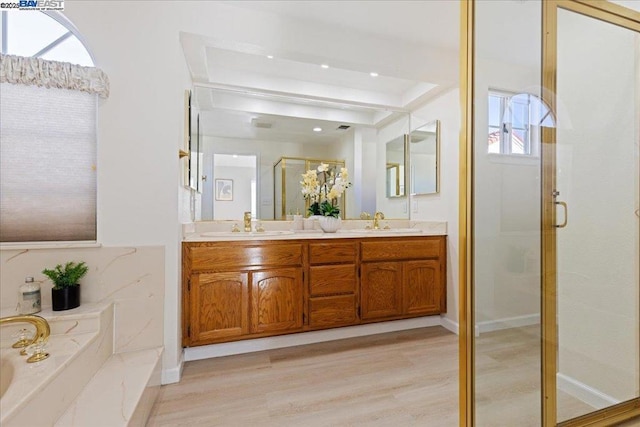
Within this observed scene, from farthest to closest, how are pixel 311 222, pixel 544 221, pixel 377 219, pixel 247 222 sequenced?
pixel 377 219 < pixel 311 222 < pixel 247 222 < pixel 544 221

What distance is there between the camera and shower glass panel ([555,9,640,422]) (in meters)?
1.66

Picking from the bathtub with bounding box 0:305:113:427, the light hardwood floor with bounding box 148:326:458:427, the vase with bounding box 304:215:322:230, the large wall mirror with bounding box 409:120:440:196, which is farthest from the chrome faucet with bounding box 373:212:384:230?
the bathtub with bounding box 0:305:113:427

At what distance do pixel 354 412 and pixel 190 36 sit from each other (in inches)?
97.4

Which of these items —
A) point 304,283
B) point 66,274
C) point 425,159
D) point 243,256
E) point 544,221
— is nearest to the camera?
point 544,221

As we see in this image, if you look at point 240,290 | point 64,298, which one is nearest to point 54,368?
point 64,298

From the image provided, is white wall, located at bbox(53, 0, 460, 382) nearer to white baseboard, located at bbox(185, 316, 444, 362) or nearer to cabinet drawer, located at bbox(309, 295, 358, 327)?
white baseboard, located at bbox(185, 316, 444, 362)

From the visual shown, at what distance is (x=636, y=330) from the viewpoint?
65.7 inches

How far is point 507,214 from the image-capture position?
158 cm

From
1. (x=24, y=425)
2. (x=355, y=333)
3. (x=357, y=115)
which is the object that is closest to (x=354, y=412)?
(x=355, y=333)

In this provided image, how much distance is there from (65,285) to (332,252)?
5.61ft

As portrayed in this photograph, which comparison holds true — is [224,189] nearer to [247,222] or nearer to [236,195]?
[236,195]

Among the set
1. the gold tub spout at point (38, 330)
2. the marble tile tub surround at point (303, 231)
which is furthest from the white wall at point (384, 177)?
the gold tub spout at point (38, 330)

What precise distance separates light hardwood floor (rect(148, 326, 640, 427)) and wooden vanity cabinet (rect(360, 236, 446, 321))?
454mm

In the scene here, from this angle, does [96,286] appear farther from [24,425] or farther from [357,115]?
[357,115]
